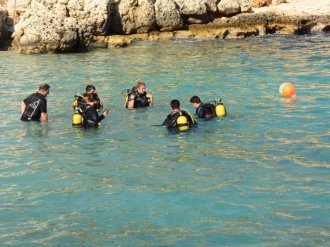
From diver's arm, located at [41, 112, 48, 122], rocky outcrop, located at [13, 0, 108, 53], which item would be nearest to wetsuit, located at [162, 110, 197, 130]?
diver's arm, located at [41, 112, 48, 122]

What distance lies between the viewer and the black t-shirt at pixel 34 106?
16297 millimetres

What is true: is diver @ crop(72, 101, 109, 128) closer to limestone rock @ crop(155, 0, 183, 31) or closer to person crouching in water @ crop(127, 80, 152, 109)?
person crouching in water @ crop(127, 80, 152, 109)

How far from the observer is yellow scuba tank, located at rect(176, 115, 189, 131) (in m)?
14.4

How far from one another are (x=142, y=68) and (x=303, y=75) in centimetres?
758

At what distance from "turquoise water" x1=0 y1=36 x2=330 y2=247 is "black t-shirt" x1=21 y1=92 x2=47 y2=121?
283 millimetres

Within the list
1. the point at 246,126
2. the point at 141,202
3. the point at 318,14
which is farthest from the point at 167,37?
the point at 141,202

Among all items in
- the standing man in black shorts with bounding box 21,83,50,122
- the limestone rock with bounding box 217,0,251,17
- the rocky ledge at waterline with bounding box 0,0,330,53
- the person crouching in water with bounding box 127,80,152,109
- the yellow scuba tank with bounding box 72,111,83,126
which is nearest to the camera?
the yellow scuba tank with bounding box 72,111,83,126

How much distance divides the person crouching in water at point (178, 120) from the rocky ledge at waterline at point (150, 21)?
2093 cm

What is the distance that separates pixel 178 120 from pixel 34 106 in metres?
4.36

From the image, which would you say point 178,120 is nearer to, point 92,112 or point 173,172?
point 92,112

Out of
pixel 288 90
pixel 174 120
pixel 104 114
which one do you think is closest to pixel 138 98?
pixel 104 114

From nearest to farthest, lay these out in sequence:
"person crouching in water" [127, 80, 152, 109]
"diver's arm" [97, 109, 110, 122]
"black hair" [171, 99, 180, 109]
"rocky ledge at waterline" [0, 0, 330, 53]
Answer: "black hair" [171, 99, 180, 109] < "diver's arm" [97, 109, 110, 122] < "person crouching in water" [127, 80, 152, 109] < "rocky ledge at waterline" [0, 0, 330, 53]

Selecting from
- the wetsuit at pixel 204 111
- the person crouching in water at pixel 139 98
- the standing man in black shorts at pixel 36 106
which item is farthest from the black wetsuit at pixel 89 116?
the person crouching in water at pixel 139 98

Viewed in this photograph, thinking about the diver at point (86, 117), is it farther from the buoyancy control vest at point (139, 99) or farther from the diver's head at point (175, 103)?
the buoyancy control vest at point (139, 99)
